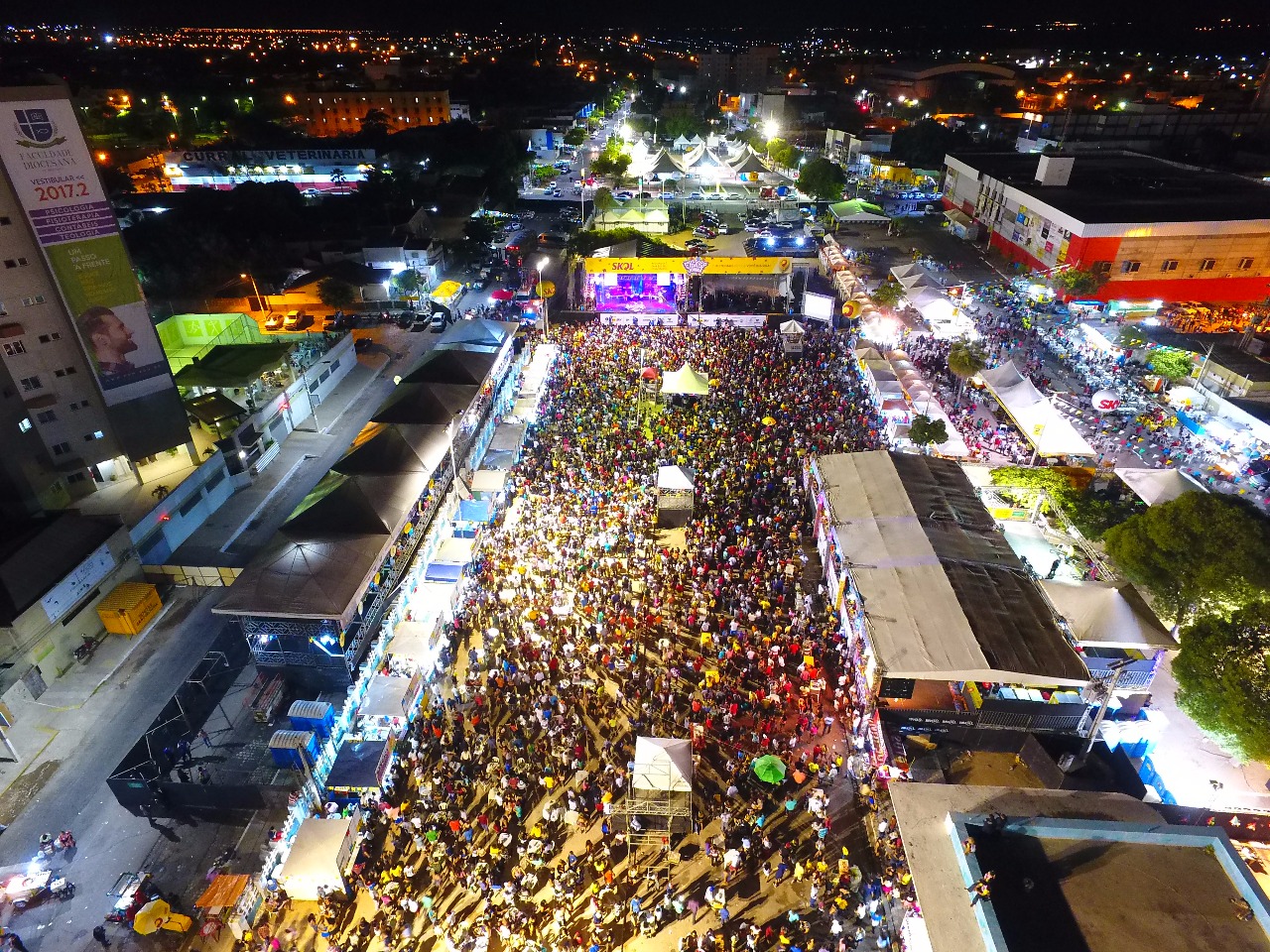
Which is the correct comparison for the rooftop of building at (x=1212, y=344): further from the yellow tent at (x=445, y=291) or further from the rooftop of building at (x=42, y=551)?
the rooftop of building at (x=42, y=551)

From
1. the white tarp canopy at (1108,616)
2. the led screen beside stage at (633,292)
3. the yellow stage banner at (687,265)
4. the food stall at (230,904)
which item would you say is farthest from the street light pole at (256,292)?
the white tarp canopy at (1108,616)

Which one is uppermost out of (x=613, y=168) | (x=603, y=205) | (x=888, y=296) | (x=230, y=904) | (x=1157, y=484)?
(x=613, y=168)

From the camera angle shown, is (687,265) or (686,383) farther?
(687,265)

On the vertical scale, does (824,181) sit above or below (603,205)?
below

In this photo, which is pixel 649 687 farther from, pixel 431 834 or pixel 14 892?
pixel 14 892

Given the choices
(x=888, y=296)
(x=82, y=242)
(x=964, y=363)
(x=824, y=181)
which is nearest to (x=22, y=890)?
(x=82, y=242)

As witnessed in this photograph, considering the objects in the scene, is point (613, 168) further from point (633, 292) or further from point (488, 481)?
point (488, 481)
